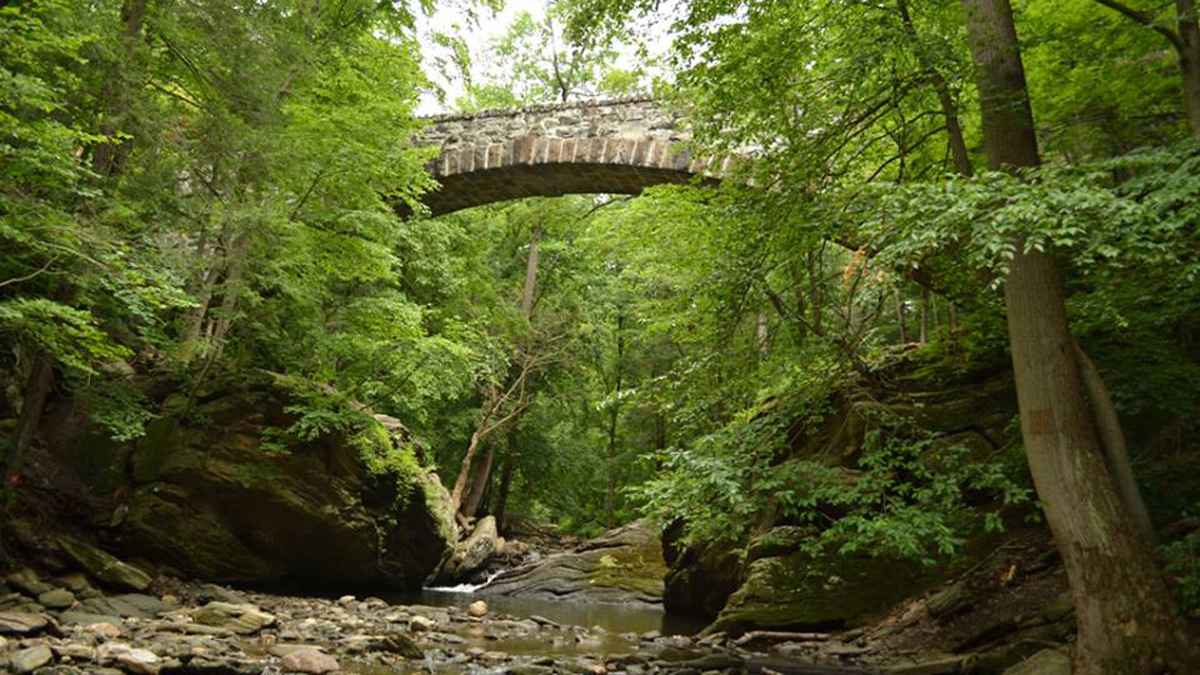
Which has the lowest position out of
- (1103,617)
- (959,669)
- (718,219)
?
(959,669)

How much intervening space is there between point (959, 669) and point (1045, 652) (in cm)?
76

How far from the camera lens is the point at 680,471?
252 inches

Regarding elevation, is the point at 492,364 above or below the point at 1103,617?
above

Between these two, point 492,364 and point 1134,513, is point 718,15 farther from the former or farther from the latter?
point 492,364

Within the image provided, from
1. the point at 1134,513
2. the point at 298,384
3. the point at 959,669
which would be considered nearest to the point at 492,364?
the point at 298,384

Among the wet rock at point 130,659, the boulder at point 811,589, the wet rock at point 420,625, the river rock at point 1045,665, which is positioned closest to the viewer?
the river rock at point 1045,665

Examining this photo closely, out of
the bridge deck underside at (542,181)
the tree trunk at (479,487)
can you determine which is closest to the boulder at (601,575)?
the tree trunk at (479,487)

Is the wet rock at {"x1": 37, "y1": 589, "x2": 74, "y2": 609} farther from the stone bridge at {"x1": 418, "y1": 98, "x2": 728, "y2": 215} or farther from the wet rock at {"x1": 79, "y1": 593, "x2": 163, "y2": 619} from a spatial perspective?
the stone bridge at {"x1": 418, "y1": 98, "x2": 728, "y2": 215}

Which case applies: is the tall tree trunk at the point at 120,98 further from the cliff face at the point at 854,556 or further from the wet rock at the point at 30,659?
the cliff face at the point at 854,556

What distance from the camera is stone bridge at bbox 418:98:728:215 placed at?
1255cm

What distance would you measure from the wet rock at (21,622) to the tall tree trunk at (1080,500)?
23.6 ft

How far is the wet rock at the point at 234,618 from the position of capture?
7227 mm

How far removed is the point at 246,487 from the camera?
999 centimetres

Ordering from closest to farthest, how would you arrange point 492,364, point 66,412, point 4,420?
1. point 4,420
2. point 66,412
3. point 492,364
